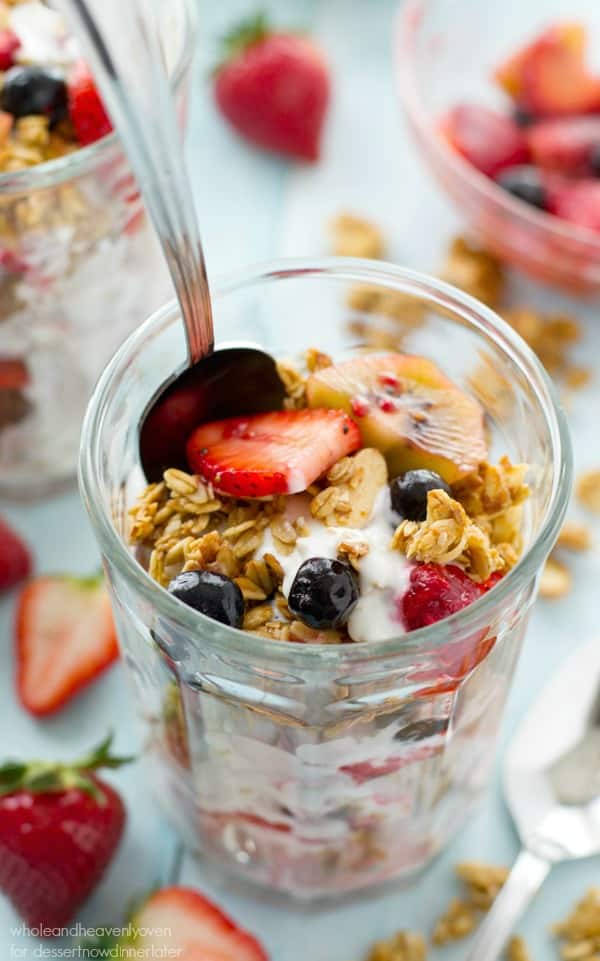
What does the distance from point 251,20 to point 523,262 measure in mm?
554

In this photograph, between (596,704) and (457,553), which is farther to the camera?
(596,704)

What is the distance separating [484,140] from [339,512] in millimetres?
853

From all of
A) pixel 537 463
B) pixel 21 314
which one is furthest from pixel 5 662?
pixel 537 463

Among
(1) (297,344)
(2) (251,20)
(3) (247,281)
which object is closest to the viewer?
(3) (247,281)

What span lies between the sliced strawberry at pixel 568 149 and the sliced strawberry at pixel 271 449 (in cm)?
78

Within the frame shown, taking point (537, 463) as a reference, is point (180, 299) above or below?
above

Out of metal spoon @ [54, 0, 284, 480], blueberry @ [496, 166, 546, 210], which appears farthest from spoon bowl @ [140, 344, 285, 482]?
blueberry @ [496, 166, 546, 210]

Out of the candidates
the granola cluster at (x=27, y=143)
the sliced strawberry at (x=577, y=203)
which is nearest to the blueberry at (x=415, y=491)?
the granola cluster at (x=27, y=143)

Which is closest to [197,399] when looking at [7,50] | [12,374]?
[12,374]

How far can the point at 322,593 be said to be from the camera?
0.83m

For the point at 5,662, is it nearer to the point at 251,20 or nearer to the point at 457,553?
the point at 457,553

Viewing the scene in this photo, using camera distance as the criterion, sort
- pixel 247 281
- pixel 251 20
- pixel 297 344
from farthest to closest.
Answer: pixel 251 20, pixel 297 344, pixel 247 281

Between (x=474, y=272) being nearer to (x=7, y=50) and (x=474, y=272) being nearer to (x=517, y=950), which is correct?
(x=7, y=50)

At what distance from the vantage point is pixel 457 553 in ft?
2.87
